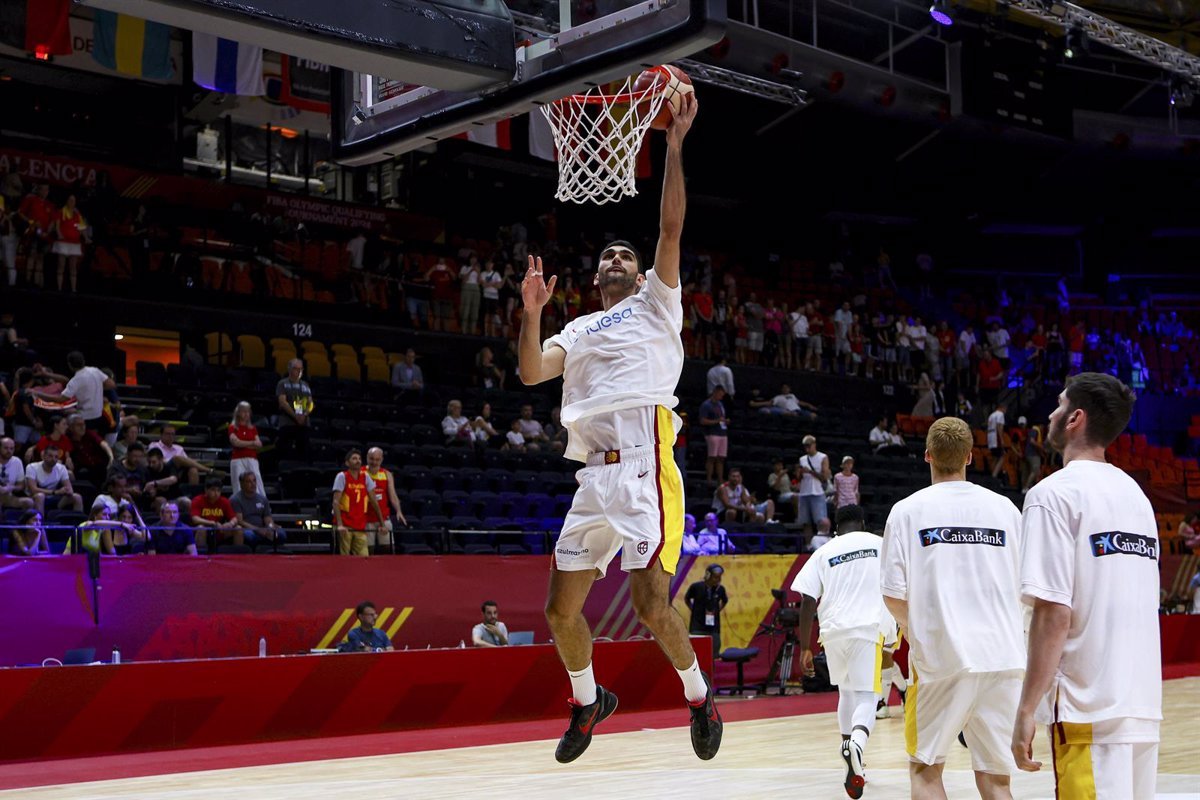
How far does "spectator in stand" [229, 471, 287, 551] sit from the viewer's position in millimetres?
14367

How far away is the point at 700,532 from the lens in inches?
707

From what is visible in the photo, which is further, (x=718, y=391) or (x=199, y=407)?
(x=718, y=391)

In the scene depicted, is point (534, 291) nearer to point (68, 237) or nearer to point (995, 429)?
point (68, 237)

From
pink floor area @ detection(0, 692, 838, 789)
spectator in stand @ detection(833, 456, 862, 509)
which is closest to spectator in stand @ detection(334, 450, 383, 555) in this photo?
pink floor area @ detection(0, 692, 838, 789)

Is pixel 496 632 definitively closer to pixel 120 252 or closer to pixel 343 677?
pixel 343 677

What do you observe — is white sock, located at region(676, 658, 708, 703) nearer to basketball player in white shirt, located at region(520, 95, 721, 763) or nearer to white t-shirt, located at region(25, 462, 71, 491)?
basketball player in white shirt, located at region(520, 95, 721, 763)

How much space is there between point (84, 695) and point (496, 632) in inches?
187

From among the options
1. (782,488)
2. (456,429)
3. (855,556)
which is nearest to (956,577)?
(855,556)

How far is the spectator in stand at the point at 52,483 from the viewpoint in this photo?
13484 mm

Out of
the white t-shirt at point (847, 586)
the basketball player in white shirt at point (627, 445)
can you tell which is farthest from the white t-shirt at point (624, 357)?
the white t-shirt at point (847, 586)

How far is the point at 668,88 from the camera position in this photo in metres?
6.68

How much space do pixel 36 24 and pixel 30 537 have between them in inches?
374

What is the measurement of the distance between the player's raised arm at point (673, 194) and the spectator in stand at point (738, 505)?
13240 mm

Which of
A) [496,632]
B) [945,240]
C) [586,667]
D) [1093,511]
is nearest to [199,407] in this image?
[496,632]
